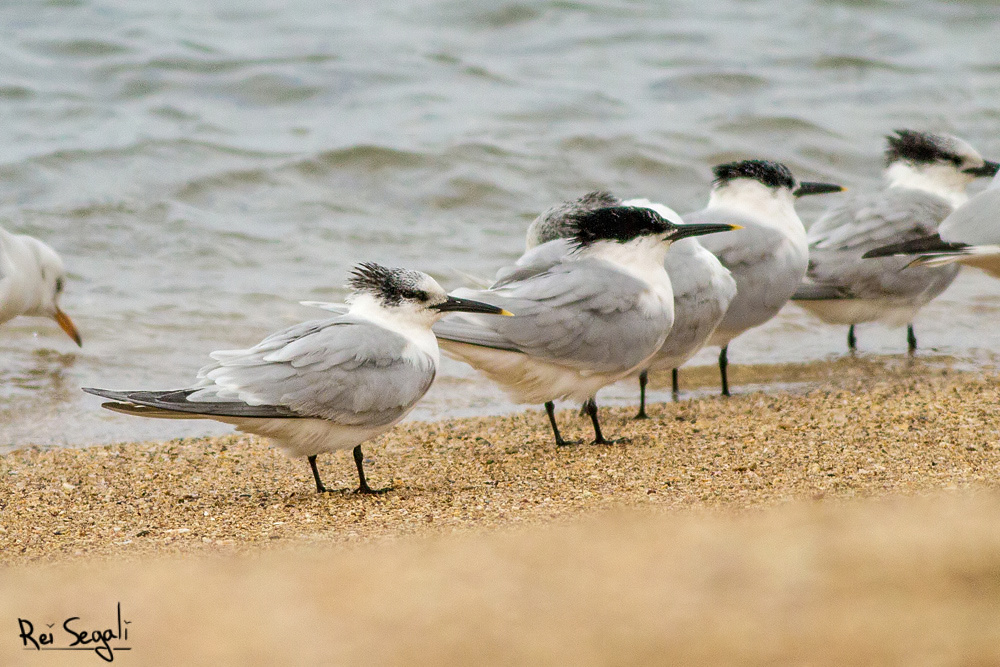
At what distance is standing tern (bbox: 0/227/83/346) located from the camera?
6.84m

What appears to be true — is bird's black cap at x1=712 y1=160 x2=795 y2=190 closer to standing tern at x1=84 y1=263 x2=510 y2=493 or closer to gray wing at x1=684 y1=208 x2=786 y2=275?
gray wing at x1=684 y1=208 x2=786 y2=275

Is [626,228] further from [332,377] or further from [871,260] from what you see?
[871,260]

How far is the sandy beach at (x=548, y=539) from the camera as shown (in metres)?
2.63

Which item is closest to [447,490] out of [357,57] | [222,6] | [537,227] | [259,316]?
[537,227]

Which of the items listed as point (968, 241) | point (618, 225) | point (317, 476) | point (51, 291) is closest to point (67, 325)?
point (51, 291)

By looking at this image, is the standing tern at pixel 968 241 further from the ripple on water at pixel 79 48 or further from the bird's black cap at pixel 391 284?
the ripple on water at pixel 79 48

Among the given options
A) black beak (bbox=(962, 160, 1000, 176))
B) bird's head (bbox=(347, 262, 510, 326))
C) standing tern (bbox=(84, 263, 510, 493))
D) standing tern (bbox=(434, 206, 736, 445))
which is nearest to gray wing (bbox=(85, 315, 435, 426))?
standing tern (bbox=(84, 263, 510, 493))

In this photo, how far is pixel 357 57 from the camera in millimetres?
12273

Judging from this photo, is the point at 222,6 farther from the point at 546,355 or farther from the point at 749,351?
the point at 546,355

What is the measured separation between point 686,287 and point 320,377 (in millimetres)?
2093

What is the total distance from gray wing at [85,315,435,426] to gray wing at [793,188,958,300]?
11.1 ft

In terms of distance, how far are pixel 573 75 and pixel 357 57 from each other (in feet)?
7.21

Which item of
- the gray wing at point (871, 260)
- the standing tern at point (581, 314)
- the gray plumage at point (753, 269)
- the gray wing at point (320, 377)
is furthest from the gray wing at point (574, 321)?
the gray wing at point (871, 260)

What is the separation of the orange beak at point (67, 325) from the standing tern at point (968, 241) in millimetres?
4568
